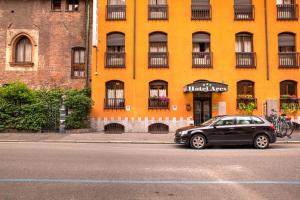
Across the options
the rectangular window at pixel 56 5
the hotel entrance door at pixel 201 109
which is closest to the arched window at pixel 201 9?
the hotel entrance door at pixel 201 109

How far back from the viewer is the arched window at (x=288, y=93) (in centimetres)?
2156

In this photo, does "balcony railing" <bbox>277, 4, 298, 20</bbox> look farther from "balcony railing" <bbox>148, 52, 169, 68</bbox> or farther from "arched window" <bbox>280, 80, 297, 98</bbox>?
"balcony railing" <bbox>148, 52, 169, 68</bbox>

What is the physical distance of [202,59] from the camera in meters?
22.0

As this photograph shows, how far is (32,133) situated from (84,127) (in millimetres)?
3364

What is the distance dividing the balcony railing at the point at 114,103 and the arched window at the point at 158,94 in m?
2.00

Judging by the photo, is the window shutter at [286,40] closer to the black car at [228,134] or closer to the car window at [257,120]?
the car window at [257,120]

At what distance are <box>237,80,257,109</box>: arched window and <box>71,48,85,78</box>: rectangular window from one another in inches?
486

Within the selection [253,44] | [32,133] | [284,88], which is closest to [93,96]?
[32,133]

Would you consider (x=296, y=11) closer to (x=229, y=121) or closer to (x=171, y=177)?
(x=229, y=121)

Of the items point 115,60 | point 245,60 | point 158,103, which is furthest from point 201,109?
point 115,60

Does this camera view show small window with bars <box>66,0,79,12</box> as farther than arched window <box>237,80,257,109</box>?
Yes

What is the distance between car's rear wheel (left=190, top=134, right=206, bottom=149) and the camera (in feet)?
43.4

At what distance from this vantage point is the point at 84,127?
20547mm

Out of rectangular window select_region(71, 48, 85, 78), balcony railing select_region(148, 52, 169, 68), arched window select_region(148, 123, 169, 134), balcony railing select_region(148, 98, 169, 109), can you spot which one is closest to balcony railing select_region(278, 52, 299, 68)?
balcony railing select_region(148, 52, 169, 68)
